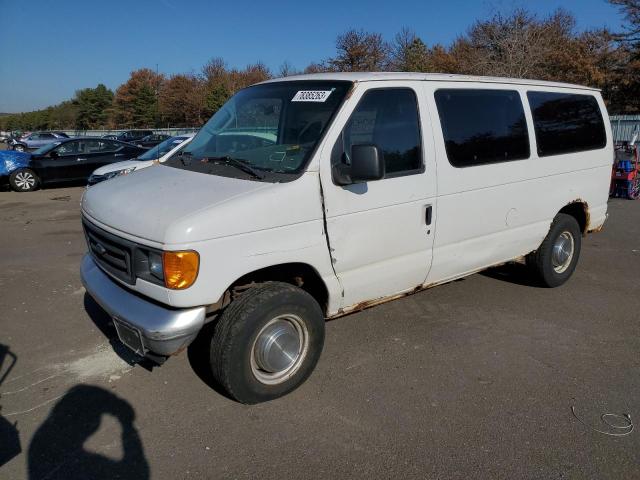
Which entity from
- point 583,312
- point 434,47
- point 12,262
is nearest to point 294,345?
point 583,312

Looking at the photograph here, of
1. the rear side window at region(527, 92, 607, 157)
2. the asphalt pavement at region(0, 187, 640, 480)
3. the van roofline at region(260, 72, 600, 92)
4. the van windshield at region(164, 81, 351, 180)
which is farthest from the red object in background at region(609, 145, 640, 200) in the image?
→ the van windshield at region(164, 81, 351, 180)

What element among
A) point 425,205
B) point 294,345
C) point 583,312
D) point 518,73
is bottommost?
point 583,312

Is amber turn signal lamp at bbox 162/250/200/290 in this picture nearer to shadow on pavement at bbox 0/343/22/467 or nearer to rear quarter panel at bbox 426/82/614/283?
shadow on pavement at bbox 0/343/22/467

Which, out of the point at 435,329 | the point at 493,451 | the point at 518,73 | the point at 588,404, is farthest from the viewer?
the point at 518,73

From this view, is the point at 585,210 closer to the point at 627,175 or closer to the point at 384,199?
the point at 384,199

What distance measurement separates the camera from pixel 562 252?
5.34 m

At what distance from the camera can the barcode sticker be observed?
3.49 m

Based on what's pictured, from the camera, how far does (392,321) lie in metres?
4.62

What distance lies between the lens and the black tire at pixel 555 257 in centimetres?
508

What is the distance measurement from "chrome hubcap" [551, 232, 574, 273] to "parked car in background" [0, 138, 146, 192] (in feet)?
46.0

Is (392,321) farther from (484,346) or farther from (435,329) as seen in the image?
(484,346)

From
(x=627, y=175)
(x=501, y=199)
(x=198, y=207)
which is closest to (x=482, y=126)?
(x=501, y=199)

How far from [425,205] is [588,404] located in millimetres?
1758

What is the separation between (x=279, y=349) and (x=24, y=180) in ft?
47.7
